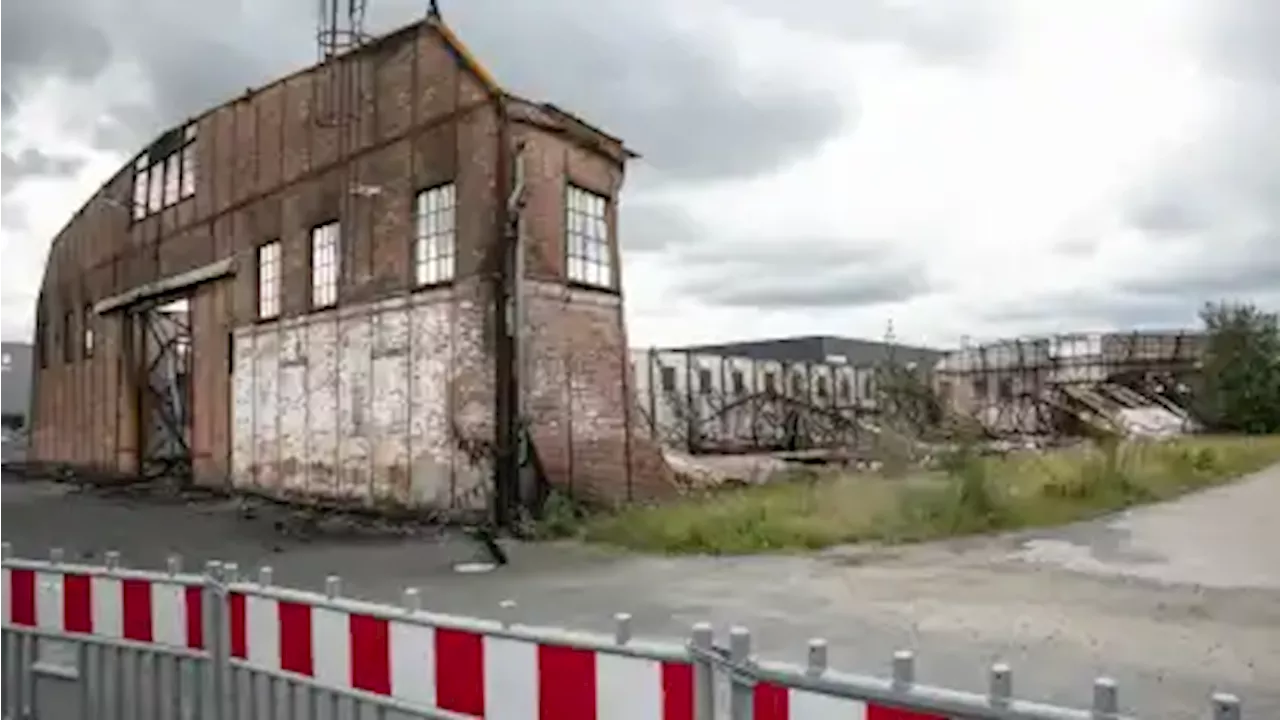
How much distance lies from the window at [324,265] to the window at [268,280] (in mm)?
1502

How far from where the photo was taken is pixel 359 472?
65.1 feet

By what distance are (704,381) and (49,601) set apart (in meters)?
28.0

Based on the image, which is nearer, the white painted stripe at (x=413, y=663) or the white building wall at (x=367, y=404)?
the white painted stripe at (x=413, y=663)

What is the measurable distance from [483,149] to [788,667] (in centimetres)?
1574

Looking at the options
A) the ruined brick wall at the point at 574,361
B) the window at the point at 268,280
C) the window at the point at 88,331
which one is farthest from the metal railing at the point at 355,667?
the window at the point at 88,331

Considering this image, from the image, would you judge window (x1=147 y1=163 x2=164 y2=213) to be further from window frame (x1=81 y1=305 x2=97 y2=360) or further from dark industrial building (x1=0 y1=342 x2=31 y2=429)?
dark industrial building (x1=0 y1=342 x2=31 y2=429)

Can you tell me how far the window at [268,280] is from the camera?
76.4 ft

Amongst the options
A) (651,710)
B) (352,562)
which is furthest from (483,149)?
(651,710)

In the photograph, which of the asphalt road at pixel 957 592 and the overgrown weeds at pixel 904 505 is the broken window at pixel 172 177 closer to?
the asphalt road at pixel 957 592

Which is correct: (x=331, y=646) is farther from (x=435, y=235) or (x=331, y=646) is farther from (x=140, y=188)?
(x=140, y=188)

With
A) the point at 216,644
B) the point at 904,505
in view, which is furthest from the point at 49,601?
the point at 904,505

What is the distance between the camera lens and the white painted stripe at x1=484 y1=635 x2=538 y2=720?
11.4ft

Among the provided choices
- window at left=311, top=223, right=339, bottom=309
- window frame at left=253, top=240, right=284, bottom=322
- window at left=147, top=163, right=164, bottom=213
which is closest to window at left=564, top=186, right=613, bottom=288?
window at left=311, top=223, right=339, bottom=309

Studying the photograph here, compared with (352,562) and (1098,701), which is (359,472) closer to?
(352,562)
